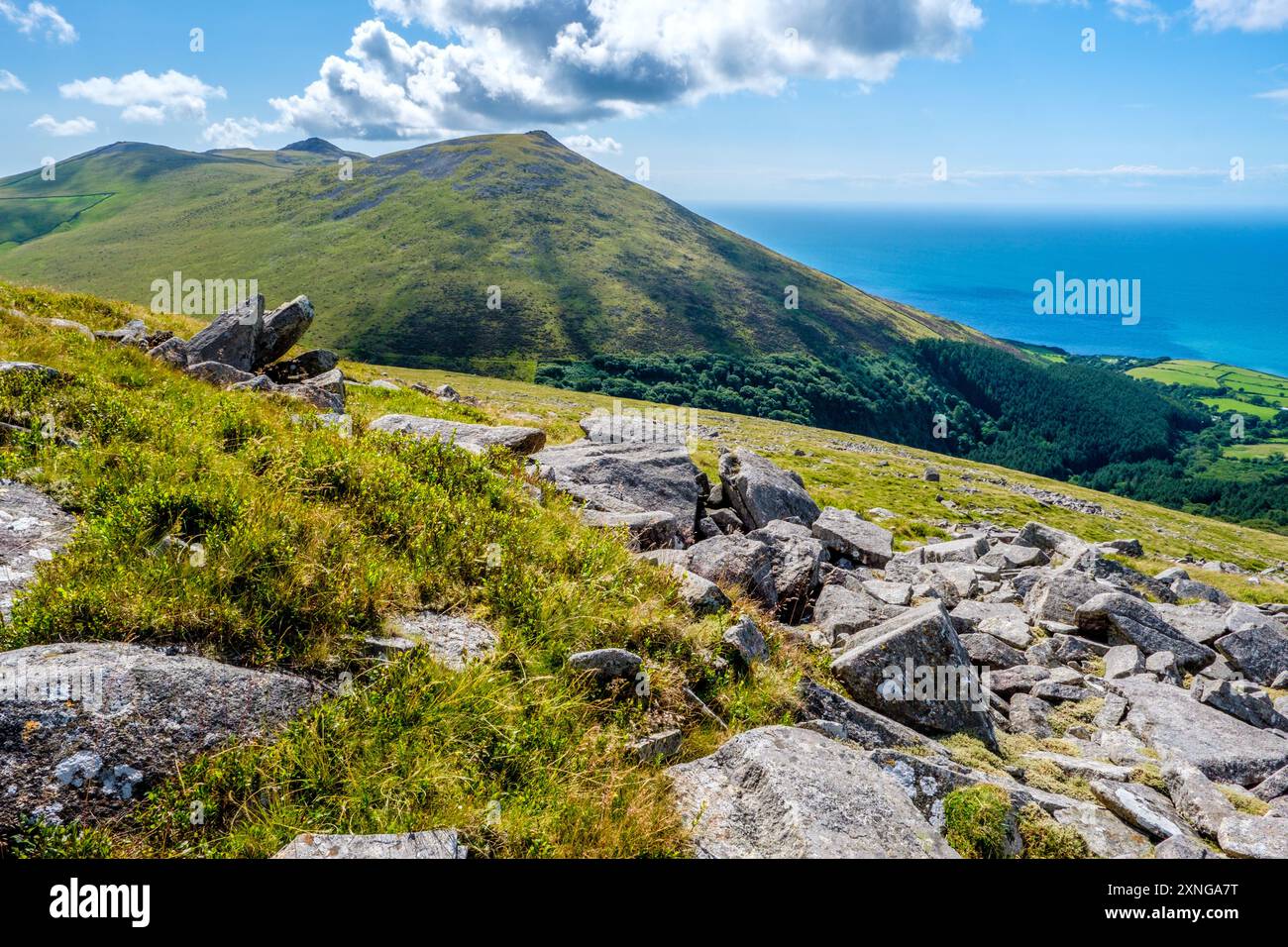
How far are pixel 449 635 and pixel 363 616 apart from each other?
0.84m

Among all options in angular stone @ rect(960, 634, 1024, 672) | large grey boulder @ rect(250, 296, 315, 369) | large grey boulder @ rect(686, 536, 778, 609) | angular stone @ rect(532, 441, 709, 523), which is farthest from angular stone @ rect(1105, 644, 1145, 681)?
large grey boulder @ rect(250, 296, 315, 369)

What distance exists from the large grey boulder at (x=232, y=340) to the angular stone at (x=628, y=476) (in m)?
9.75

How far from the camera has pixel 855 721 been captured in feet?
25.6

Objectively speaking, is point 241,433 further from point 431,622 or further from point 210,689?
point 210,689

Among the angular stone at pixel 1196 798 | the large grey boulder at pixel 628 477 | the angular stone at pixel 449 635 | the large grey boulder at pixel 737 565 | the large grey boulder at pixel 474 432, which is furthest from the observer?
the large grey boulder at pixel 474 432

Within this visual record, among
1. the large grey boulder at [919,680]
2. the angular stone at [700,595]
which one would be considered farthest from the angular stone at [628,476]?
the large grey boulder at [919,680]

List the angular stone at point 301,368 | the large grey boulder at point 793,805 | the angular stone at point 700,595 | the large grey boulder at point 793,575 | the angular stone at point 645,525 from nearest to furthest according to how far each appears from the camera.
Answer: the large grey boulder at point 793,805 < the angular stone at point 700,595 < the angular stone at point 645,525 < the large grey boulder at point 793,575 < the angular stone at point 301,368

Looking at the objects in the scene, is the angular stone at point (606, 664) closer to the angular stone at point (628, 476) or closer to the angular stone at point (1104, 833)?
the angular stone at point (1104, 833)

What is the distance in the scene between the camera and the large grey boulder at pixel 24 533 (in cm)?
562

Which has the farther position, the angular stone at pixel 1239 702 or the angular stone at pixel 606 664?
the angular stone at pixel 1239 702

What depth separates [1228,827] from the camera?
7598mm
